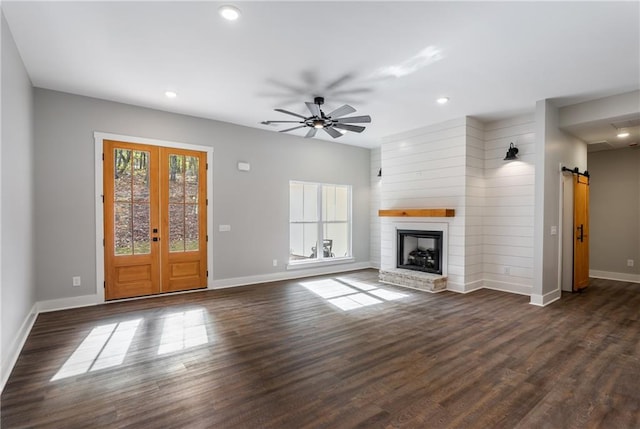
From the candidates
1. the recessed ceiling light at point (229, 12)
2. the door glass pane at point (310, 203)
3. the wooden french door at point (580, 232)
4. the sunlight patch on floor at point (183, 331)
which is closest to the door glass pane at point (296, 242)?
the door glass pane at point (310, 203)

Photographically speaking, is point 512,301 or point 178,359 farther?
Result: point 512,301

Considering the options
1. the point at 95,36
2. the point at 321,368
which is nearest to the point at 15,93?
the point at 95,36

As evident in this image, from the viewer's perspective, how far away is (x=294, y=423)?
205 centimetres

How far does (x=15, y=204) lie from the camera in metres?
3.12

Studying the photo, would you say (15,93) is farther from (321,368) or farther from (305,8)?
(321,368)

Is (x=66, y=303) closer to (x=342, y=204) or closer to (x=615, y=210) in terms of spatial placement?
(x=342, y=204)

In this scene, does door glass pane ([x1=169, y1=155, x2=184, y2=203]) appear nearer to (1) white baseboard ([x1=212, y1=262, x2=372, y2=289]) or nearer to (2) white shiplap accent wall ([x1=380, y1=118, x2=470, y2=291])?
(1) white baseboard ([x1=212, y1=262, x2=372, y2=289])

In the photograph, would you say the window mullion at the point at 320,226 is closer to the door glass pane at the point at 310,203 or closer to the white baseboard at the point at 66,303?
the door glass pane at the point at 310,203

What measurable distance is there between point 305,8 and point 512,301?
484 centimetres

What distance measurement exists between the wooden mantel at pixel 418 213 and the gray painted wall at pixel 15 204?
5.51 m

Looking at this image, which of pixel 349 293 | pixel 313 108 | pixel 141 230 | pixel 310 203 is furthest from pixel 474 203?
pixel 141 230

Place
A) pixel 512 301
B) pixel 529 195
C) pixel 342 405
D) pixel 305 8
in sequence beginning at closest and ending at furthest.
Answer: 1. pixel 342 405
2. pixel 305 8
3. pixel 512 301
4. pixel 529 195

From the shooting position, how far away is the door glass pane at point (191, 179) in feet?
18.0

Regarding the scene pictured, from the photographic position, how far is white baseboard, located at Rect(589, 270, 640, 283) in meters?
6.38
